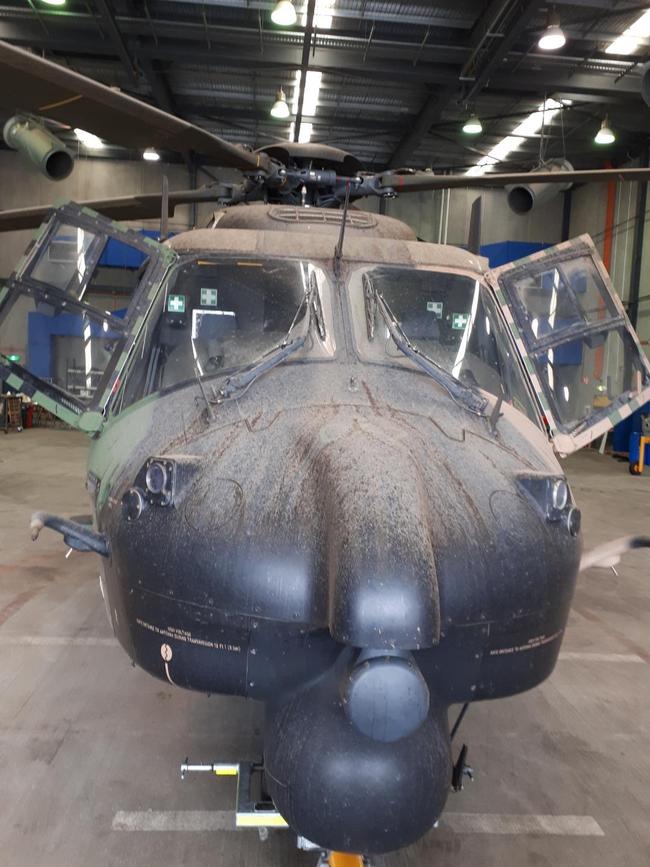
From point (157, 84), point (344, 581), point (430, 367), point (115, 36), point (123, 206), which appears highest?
point (157, 84)

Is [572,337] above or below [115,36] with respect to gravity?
below

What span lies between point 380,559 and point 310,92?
1555 centimetres

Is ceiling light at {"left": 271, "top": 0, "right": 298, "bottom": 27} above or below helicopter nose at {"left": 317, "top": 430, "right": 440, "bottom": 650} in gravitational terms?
above

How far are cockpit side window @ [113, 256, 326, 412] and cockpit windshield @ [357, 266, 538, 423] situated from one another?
302 mm

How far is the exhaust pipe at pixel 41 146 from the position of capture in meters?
7.25

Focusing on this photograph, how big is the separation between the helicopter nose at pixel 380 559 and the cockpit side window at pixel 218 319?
1.27 meters

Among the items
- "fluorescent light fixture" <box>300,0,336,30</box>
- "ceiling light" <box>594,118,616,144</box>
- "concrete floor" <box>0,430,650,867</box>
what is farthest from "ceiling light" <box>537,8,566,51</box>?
"concrete floor" <box>0,430,650,867</box>

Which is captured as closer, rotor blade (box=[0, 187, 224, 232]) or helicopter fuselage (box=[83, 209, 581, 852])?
helicopter fuselage (box=[83, 209, 581, 852])

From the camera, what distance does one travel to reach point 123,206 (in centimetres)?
575

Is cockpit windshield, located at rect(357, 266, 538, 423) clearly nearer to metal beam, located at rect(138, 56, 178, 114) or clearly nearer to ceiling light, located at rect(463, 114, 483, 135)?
metal beam, located at rect(138, 56, 178, 114)

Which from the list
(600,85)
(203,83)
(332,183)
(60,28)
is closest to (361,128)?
(203,83)

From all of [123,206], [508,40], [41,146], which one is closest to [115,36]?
[41,146]

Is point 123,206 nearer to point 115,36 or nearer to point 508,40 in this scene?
point 115,36

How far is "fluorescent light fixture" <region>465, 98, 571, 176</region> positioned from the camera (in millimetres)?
15297
